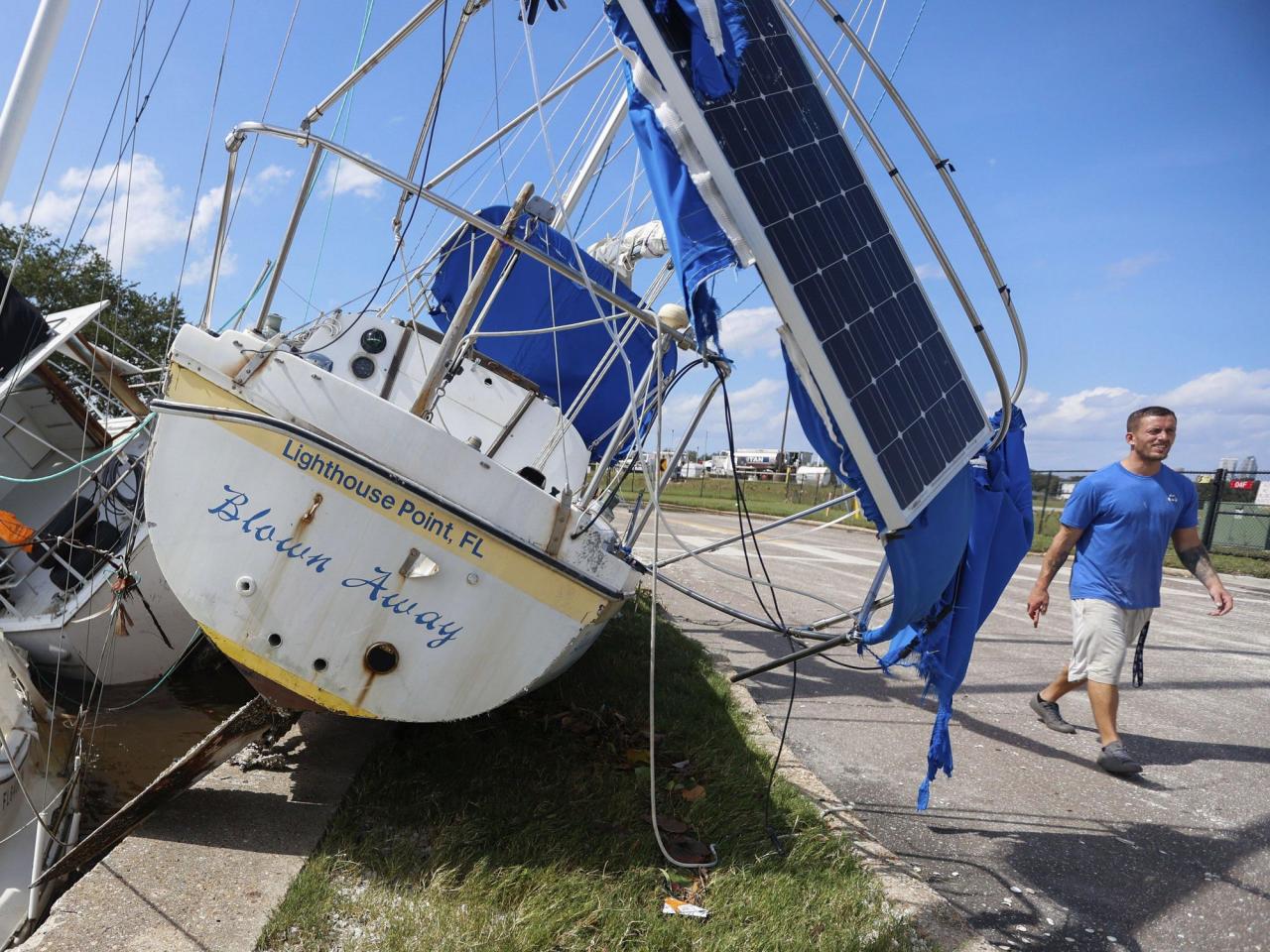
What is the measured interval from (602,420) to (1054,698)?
417 cm

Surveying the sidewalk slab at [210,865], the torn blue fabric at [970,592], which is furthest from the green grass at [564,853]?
the torn blue fabric at [970,592]

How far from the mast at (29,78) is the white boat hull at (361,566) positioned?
1.10 m

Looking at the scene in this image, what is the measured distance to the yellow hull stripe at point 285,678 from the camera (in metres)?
3.56

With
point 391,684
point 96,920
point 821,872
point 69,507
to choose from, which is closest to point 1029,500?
point 821,872

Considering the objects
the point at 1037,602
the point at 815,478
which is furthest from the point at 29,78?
the point at 815,478

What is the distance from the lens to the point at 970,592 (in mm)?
3535

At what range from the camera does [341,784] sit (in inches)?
158

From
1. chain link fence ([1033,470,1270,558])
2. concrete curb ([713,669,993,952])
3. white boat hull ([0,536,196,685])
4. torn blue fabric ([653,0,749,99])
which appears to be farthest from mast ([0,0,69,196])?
chain link fence ([1033,470,1270,558])

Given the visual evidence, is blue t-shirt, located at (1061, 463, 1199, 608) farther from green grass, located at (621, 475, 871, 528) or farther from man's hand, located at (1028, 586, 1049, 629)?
green grass, located at (621, 475, 871, 528)

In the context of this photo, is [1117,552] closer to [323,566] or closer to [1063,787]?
[1063,787]

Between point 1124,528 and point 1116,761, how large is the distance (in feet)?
4.09

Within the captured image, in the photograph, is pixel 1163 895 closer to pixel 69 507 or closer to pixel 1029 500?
pixel 1029 500

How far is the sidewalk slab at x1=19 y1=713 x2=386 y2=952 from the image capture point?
2.70m

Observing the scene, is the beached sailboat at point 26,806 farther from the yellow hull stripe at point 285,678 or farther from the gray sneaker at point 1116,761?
the gray sneaker at point 1116,761
